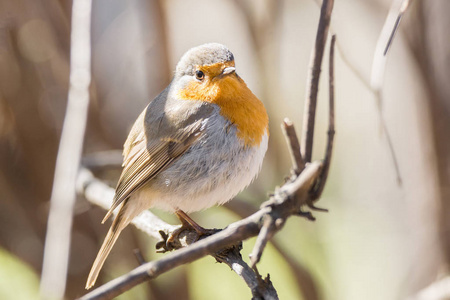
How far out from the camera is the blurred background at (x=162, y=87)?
2.99 meters

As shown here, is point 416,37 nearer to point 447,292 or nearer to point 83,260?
point 447,292

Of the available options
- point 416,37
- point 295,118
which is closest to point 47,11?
point 295,118

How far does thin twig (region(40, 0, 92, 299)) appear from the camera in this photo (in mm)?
1969

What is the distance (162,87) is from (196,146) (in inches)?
39.1

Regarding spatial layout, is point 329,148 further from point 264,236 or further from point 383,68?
point 383,68

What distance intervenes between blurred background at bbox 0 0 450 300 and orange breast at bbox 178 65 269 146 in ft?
2.20

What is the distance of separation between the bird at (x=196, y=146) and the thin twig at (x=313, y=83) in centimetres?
103

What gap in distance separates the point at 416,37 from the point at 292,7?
3.14 feet

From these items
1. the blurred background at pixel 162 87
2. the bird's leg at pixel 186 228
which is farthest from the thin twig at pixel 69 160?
the blurred background at pixel 162 87

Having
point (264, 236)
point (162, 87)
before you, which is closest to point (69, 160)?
point (162, 87)

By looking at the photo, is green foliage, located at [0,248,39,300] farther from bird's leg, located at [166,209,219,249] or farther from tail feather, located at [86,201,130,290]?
A: bird's leg, located at [166,209,219,249]

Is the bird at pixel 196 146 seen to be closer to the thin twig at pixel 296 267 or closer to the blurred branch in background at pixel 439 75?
the thin twig at pixel 296 267

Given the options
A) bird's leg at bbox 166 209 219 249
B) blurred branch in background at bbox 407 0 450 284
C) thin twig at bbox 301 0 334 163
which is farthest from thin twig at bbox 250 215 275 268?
blurred branch in background at bbox 407 0 450 284

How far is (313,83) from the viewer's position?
130 centimetres
